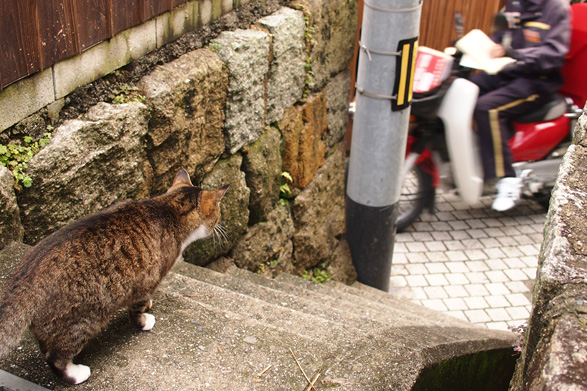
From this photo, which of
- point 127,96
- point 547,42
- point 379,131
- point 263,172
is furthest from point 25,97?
point 547,42

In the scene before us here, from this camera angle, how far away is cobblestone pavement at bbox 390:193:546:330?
507 centimetres

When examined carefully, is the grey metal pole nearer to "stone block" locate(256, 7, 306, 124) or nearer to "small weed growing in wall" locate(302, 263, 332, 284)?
"small weed growing in wall" locate(302, 263, 332, 284)

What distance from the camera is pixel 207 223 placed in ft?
9.46

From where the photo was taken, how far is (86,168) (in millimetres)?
2721

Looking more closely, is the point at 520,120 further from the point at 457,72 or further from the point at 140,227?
the point at 140,227

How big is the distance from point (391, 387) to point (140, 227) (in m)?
1.16

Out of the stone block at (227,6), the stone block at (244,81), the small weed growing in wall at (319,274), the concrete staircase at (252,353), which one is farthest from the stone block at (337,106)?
the concrete staircase at (252,353)

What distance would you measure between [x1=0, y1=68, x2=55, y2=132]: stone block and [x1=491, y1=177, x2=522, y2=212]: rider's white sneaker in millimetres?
4084

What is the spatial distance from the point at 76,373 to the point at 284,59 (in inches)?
105

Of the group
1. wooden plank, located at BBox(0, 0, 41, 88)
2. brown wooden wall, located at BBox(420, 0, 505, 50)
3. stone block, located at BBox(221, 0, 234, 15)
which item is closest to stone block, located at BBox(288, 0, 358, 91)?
stone block, located at BBox(221, 0, 234, 15)

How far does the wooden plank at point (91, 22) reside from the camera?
8.58ft

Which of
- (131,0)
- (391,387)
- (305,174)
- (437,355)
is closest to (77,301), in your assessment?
(391,387)

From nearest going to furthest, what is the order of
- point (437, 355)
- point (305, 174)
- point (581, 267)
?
point (581, 267) → point (437, 355) → point (305, 174)

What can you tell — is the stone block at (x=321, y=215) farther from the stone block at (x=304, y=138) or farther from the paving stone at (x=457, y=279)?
the paving stone at (x=457, y=279)
